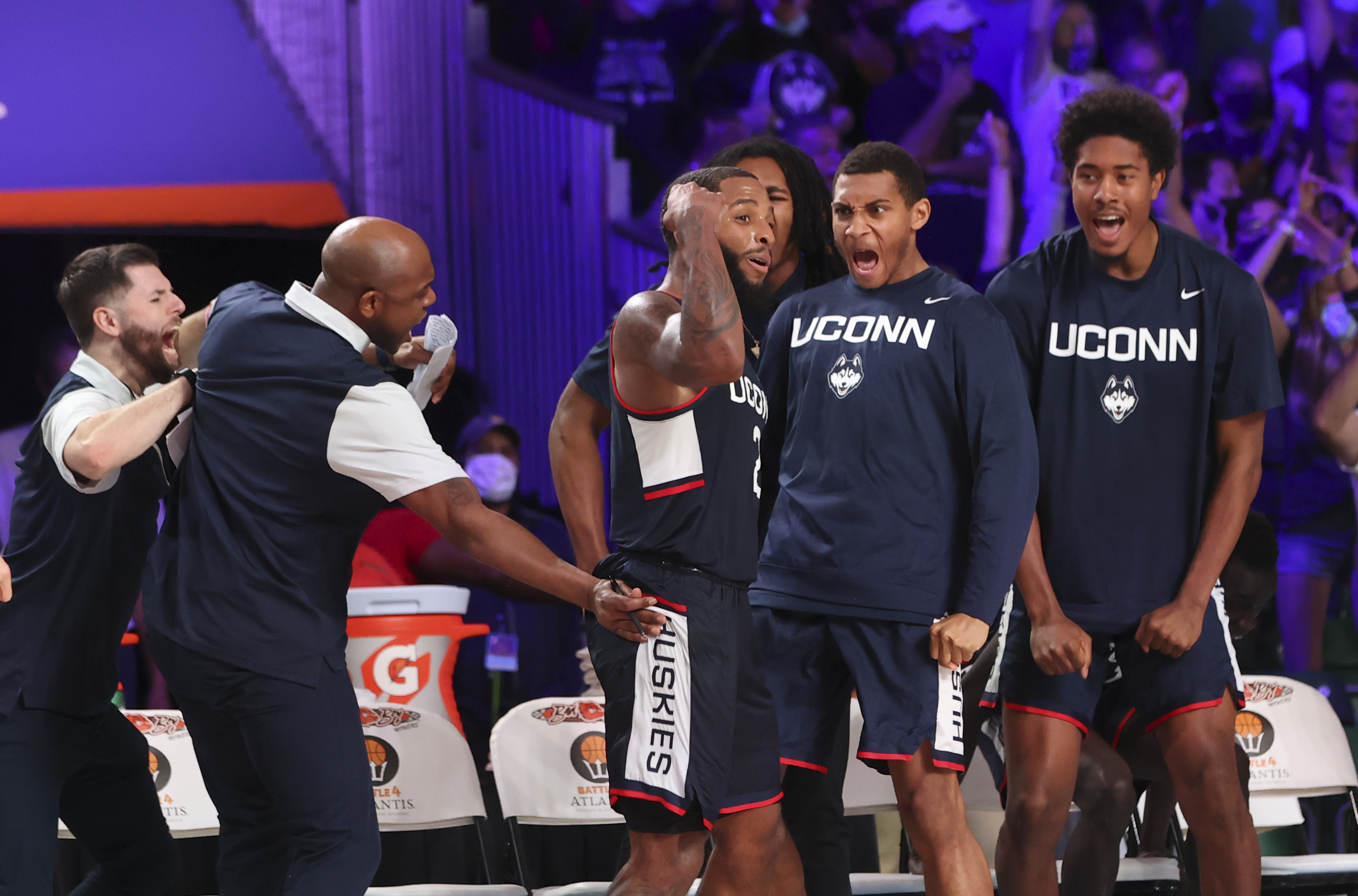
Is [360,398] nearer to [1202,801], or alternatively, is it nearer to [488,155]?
[1202,801]

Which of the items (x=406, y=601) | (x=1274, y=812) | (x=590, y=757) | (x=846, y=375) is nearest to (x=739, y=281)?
(x=846, y=375)

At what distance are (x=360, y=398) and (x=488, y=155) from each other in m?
3.65

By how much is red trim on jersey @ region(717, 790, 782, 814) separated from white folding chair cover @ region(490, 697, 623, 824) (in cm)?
122

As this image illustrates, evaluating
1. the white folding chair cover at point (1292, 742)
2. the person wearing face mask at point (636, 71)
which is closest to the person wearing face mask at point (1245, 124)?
the person wearing face mask at point (636, 71)

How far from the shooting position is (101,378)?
2.84 meters

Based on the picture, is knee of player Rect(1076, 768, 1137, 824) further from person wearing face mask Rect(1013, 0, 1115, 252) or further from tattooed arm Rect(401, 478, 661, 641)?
person wearing face mask Rect(1013, 0, 1115, 252)

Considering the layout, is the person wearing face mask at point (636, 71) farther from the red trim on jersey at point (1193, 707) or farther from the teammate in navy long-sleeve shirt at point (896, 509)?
the red trim on jersey at point (1193, 707)

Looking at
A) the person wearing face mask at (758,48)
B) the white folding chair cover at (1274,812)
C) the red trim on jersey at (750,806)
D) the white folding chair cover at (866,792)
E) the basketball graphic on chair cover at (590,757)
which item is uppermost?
the person wearing face mask at (758,48)

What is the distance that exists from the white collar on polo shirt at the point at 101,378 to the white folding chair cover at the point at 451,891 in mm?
1357

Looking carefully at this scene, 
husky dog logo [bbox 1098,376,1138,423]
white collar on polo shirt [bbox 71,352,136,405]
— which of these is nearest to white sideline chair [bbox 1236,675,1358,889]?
husky dog logo [bbox 1098,376,1138,423]

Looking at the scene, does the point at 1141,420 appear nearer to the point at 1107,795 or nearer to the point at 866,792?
the point at 1107,795

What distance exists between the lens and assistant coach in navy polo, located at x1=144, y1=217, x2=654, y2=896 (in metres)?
2.41

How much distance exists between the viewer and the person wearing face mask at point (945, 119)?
6.10m

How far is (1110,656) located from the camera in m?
3.16
